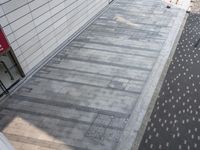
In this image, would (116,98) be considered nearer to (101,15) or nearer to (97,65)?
(97,65)

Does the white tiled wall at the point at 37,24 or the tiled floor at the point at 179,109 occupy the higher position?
the white tiled wall at the point at 37,24

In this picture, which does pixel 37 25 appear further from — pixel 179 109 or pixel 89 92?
pixel 179 109

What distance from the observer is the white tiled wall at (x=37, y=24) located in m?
8.72

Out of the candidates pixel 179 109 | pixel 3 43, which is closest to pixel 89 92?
pixel 179 109

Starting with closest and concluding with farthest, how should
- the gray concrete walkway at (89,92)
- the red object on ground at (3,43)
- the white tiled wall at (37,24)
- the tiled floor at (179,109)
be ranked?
the tiled floor at (179,109), the gray concrete walkway at (89,92), the red object on ground at (3,43), the white tiled wall at (37,24)

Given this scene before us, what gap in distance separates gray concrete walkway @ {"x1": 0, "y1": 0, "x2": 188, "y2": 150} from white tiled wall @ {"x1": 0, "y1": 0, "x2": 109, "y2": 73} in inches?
25.2

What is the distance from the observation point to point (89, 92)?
29.8 ft

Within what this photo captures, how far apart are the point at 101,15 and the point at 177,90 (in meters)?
7.66

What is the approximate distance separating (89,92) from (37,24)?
3585mm

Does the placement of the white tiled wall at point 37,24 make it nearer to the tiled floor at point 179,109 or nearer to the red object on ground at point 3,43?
the red object on ground at point 3,43

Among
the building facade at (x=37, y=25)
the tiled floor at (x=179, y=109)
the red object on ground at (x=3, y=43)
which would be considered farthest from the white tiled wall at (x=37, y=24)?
the tiled floor at (x=179, y=109)

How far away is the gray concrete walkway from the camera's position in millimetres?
7555

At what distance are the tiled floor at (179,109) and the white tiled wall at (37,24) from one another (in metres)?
5.29

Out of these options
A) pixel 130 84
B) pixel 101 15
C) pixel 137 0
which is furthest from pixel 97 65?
pixel 137 0
